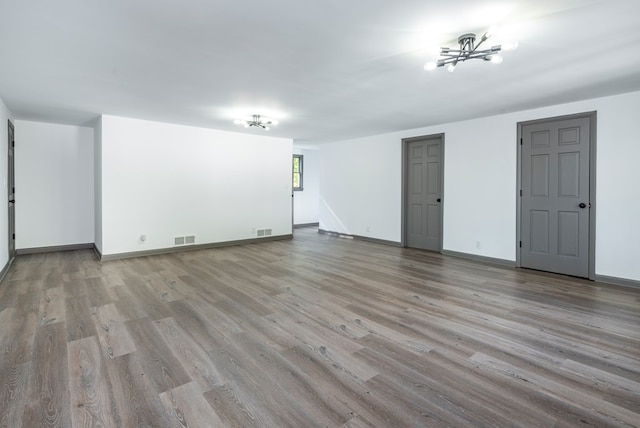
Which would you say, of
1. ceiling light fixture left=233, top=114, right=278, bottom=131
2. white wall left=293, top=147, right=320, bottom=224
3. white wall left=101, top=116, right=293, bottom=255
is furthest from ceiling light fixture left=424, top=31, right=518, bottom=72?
white wall left=293, top=147, right=320, bottom=224

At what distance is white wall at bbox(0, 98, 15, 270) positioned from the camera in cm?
444

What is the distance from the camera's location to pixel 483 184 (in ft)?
18.1

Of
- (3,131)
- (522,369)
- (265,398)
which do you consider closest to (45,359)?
(265,398)

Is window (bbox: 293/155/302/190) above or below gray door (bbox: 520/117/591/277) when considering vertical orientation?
above

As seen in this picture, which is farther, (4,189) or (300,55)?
(4,189)

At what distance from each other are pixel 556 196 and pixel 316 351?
4426 mm

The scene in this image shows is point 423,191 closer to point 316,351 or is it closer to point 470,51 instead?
point 470,51

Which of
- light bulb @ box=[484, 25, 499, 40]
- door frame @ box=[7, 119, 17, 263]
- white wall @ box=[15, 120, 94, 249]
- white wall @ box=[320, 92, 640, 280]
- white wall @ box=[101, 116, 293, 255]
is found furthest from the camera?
white wall @ box=[15, 120, 94, 249]

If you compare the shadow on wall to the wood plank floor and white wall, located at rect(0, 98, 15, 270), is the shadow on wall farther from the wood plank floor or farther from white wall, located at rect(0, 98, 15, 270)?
white wall, located at rect(0, 98, 15, 270)

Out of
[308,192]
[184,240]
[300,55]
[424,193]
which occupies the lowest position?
[184,240]

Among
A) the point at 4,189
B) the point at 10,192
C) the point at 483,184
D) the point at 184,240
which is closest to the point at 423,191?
the point at 483,184

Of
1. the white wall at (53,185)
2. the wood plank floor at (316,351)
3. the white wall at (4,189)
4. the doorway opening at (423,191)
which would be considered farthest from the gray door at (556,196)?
the white wall at (53,185)

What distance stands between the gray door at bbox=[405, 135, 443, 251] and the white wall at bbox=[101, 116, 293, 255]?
295 cm

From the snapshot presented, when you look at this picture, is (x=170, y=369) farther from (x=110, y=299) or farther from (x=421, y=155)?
(x=421, y=155)
